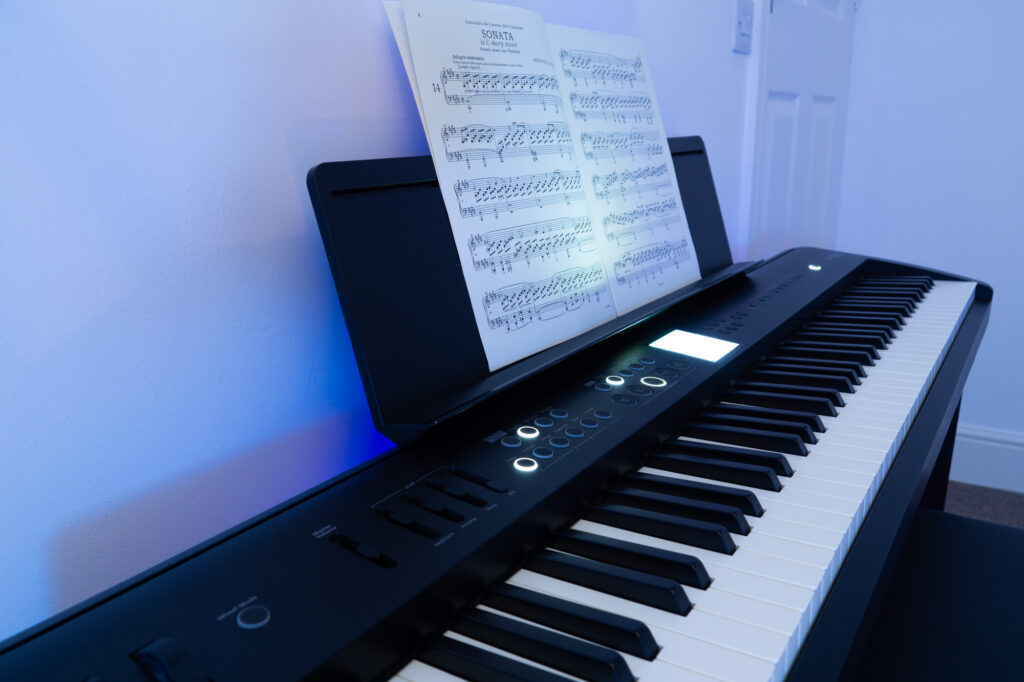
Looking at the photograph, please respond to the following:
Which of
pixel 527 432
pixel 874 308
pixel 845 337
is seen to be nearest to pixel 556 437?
pixel 527 432

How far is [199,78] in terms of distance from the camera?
A: 0.65m

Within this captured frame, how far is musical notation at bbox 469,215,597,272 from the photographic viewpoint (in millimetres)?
787

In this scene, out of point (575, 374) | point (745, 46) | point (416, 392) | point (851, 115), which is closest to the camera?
point (416, 392)

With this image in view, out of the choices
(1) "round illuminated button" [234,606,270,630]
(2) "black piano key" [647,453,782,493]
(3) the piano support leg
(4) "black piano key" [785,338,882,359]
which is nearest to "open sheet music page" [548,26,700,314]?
(4) "black piano key" [785,338,882,359]

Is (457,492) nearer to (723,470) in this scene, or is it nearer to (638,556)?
(638,556)

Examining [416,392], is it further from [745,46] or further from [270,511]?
[745,46]

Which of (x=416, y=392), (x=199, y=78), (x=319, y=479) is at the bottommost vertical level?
(x=319, y=479)

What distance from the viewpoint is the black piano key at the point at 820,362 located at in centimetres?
99

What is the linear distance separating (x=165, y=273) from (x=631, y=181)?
70cm

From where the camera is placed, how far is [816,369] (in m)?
0.97

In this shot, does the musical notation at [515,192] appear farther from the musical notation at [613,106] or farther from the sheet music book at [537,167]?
the musical notation at [613,106]

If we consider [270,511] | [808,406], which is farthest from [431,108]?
[808,406]

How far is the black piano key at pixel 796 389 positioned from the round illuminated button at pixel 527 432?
368 millimetres

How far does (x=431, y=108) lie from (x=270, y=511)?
47cm
